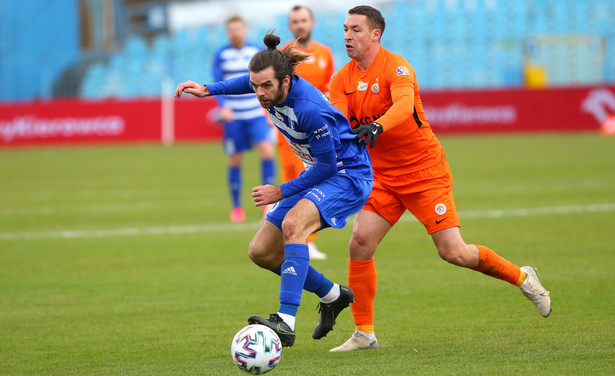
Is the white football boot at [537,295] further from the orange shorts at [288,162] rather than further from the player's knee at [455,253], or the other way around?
the orange shorts at [288,162]

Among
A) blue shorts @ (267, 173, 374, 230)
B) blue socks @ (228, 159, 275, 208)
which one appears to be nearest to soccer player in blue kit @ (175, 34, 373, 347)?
blue shorts @ (267, 173, 374, 230)

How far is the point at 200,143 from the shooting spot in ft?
94.9

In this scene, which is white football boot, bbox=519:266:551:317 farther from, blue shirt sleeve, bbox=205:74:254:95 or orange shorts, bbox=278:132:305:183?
orange shorts, bbox=278:132:305:183

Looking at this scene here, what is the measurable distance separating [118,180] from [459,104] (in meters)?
13.8

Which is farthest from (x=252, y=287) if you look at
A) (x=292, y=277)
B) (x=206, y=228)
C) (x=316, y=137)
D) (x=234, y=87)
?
(x=206, y=228)

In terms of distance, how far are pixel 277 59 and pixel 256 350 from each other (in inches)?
67.1

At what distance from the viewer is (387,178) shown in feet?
19.6

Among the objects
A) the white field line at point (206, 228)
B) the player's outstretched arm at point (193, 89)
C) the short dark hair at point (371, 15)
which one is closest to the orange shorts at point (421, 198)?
the short dark hair at point (371, 15)

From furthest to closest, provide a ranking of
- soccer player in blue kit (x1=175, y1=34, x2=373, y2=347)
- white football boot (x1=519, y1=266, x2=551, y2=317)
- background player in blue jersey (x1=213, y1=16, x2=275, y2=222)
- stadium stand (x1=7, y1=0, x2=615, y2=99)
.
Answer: stadium stand (x1=7, y1=0, x2=615, y2=99) → background player in blue jersey (x1=213, y1=16, x2=275, y2=222) → white football boot (x1=519, y1=266, x2=551, y2=317) → soccer player in blue kit (x1=175, y1=34, x2=373, y2=347)

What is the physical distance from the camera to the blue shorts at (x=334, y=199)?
530 centimetres

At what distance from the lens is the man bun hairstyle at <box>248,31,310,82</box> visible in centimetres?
507

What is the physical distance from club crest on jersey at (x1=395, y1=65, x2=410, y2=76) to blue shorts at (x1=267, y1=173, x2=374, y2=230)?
752 mm

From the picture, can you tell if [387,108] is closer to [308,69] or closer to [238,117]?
[308,69]

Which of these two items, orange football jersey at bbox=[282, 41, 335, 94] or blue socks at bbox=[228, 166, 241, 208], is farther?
blue socks at bbox=[228, 166, 241, 208]
